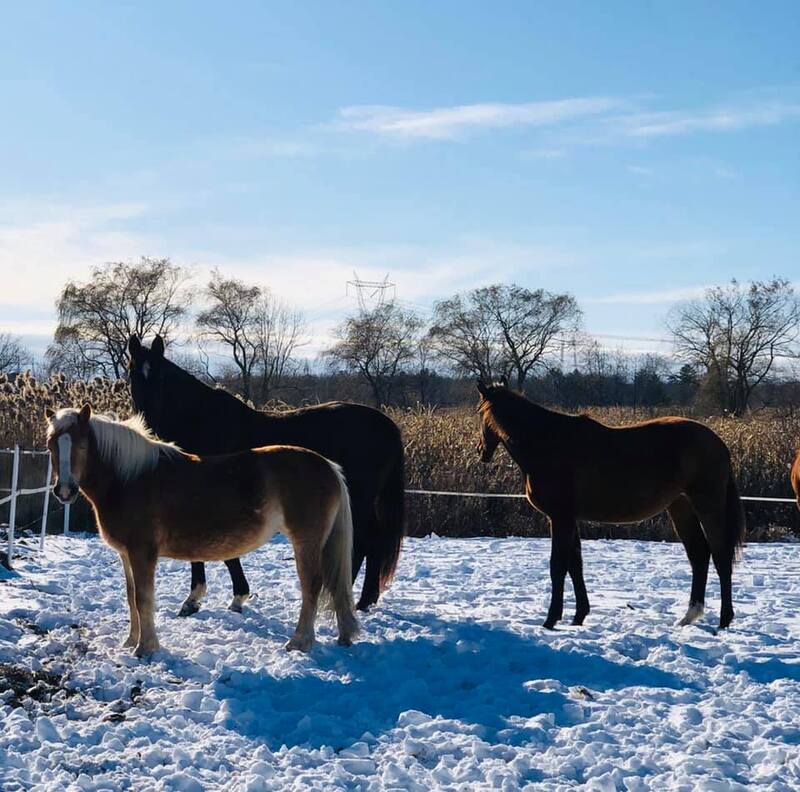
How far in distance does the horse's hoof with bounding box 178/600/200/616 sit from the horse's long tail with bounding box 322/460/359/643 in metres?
1.38

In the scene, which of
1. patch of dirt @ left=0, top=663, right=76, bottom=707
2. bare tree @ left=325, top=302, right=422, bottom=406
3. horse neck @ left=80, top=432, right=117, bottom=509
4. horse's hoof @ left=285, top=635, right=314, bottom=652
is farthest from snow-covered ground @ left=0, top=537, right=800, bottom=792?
bare tree @ left=325, top=302, right=422, bottom=406

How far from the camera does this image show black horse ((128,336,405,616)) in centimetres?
695

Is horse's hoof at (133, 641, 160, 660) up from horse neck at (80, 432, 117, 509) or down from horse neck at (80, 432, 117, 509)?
down

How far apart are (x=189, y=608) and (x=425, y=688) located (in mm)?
2409

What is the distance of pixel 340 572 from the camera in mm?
5742

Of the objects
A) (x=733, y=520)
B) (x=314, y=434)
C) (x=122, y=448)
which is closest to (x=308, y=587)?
(x=122, y=448)

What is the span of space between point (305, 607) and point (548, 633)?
1667 millimetres

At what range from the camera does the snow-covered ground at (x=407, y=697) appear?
3.78 m

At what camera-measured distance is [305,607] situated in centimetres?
564

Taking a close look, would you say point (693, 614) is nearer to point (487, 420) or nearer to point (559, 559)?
point (559, 559)

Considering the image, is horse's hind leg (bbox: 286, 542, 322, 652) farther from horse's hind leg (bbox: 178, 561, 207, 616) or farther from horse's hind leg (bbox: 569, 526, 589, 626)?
horse's hind leg (bbox: 569, 526, 589, 626)

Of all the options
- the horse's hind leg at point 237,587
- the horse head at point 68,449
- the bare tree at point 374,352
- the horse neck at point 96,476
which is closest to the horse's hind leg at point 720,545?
the horse's hind leg at point 237,587

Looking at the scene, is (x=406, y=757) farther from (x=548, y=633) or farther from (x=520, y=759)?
(x=548, y=633)

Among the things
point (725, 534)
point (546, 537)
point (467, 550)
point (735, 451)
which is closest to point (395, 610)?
point (725, 534)
